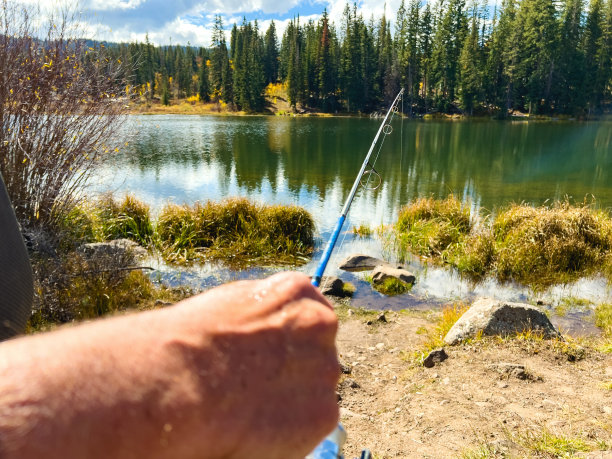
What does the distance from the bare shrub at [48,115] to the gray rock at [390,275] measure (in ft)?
17.1

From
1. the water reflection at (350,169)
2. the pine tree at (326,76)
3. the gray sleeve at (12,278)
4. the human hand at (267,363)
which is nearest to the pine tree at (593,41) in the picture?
the water reflection at (350,169)

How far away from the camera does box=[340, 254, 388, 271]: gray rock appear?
9758 mm

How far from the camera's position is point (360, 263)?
9.84m

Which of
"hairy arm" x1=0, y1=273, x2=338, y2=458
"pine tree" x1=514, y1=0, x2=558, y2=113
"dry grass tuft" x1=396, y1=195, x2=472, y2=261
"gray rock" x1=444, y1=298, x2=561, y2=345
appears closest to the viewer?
"hairy arm" x1=0, y1=273, x2=338, y2=458

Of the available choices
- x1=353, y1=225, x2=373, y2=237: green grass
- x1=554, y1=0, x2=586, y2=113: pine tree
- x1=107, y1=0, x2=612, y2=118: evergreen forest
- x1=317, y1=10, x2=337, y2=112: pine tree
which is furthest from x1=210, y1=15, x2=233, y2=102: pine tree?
x1=353, y1=225, x2=373, y2=237: green grass

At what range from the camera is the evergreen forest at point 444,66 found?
64938mm

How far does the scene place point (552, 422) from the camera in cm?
352

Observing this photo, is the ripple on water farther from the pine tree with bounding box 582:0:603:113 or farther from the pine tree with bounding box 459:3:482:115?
the pine tree with bounding box 582:0:603:113

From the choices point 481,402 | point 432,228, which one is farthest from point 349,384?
point 432,228

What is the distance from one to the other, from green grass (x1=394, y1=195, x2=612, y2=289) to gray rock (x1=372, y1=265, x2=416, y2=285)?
1317 mm

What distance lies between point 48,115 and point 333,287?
520cm

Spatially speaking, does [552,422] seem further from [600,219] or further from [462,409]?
[600,219]

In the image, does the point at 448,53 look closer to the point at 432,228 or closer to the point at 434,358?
the point at 432,228

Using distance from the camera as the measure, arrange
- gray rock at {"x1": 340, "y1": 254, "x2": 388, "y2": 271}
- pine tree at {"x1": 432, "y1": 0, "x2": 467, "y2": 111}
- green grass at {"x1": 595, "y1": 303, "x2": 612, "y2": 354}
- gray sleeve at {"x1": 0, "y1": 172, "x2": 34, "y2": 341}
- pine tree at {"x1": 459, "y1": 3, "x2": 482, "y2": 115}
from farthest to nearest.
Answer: pine tree at {"x1": 432, "y1": 0, "x2": 467, "y2": 111} → pine tree at {"x1": 459, "y1": 3, "x2": 482, "y2": 115} → gray rock at {"x1": 340, "y1": 254, "x2": 388, "y2": 271} → green grass at {"x1": 595, "y1": 303, "x2": 612, "y2": 354} → gray sleeve at {"x1": 0, "y1": 172, "x2": 34, "y2": 341}
